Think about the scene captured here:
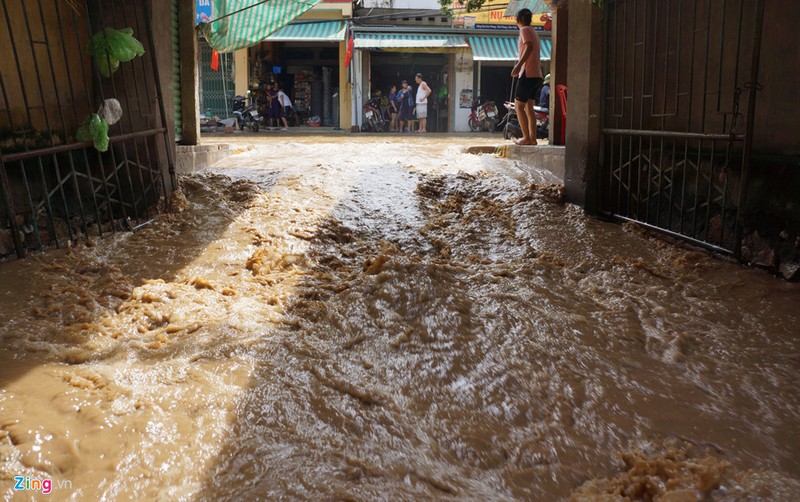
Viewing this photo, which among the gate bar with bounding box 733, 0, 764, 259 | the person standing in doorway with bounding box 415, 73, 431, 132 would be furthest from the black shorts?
the person standing in doorway with bounding box 415, 73, 431, 132

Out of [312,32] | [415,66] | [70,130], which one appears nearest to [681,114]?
[70,130]

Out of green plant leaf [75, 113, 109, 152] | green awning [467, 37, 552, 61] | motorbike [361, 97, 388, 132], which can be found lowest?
motorbike [361, 97, 388, 132]

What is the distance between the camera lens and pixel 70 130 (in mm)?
5301

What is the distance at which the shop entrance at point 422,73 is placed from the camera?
2169 centimetres

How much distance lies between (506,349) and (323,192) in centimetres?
364

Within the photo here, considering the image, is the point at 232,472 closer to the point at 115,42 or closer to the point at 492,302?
the point at 492,302

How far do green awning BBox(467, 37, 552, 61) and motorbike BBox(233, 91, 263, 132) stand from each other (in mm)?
6724

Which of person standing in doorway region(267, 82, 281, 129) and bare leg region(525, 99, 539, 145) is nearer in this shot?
bare leg region(525, 99, 539, 145)

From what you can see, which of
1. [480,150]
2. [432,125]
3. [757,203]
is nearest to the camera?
[757,203]

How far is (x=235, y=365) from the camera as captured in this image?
3311 mm

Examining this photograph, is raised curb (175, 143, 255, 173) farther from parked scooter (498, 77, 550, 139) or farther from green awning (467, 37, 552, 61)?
green awning (467, 37, 552, 61)

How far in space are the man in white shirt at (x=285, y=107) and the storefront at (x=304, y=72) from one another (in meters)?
0.73

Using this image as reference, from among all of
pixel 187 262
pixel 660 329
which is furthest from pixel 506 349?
pixel 187 262

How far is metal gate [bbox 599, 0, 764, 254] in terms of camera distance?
4504 millimetres
